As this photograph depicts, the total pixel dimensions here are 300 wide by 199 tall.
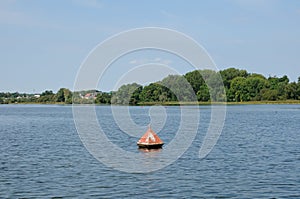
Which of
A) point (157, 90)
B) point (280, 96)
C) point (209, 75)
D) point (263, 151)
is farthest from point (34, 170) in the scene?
point (280, 96)

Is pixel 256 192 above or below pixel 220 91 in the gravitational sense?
below

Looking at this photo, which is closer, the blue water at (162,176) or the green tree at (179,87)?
the blue water at (162,176)

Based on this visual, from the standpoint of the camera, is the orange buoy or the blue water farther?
the orange buoy

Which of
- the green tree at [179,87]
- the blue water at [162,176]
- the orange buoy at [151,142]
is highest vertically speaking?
the green tree at [179,87]

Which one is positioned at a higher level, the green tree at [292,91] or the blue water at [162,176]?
the green tree at [292,91]

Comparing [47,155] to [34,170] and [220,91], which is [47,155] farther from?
[220,91]

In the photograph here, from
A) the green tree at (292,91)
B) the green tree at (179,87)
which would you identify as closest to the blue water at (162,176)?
the green tree at (179,87)

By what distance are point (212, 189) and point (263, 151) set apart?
53.8 feet

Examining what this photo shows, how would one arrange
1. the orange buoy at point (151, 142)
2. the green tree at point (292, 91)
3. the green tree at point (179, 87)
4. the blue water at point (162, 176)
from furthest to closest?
the green tree at point (292, 91) → the green tree at point (179, 87) → the orange buoy at point (151, 142) → the blue water at point (162, 176)

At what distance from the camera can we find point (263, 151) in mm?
38719

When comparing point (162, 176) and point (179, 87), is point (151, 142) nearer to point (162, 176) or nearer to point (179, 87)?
point (162, 176)

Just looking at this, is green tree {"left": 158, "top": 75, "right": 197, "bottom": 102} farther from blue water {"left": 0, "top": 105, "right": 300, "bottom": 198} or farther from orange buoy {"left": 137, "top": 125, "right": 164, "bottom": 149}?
blue water {"left": 0, "top": 105, "right": 300, "bottom": 198}

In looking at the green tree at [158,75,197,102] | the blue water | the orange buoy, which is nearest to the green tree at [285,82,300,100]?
the green tree at [158,75,197,102]

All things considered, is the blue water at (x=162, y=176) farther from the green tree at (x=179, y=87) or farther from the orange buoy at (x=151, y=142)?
A: the green tree at (x=179, y=87)
